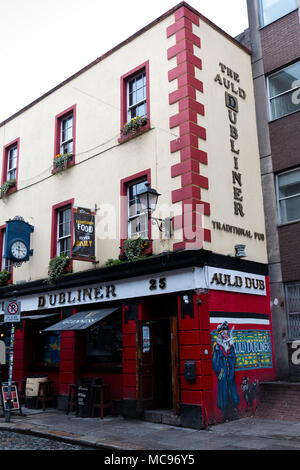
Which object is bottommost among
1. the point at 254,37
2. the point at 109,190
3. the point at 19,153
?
the point at 109,190

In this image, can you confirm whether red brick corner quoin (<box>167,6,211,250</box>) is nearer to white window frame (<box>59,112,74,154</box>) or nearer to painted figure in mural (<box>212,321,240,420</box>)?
painted figure in mural (<box>212,321,240,420</box>)

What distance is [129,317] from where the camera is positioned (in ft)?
40.8

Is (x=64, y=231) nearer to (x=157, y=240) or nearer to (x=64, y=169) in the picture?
(x=64, y=169)

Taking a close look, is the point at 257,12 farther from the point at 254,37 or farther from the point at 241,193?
the point at 241,193

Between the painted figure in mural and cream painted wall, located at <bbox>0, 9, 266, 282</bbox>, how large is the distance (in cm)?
223

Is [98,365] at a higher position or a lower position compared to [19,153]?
lower

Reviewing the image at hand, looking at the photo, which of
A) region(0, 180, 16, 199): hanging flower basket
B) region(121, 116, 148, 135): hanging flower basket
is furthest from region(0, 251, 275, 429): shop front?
region(0, 180, 16, 199): hanging flower basket

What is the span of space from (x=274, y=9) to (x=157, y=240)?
355 inches

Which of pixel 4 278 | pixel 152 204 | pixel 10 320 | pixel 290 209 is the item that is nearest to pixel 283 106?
pixel 290 209

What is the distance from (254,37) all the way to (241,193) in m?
5.87

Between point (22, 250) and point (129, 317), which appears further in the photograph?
point (22, 250)

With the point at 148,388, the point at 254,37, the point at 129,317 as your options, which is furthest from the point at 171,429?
the point at 254,37

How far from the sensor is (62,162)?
52.3 ft

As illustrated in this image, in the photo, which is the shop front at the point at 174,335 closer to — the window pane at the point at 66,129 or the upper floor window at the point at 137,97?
the upper floor window at the point at 137,97
